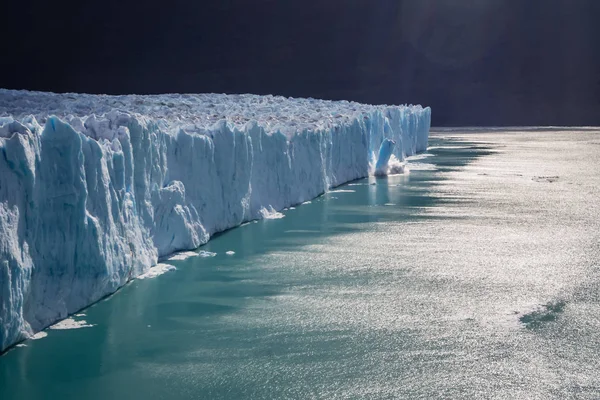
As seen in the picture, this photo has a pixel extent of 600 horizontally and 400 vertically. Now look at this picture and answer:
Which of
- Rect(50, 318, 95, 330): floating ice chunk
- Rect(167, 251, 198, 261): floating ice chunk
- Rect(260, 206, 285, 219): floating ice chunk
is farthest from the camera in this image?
Rect(260, 206, 285, 219): floating ice chunk

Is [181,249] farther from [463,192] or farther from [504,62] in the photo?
[504,62]

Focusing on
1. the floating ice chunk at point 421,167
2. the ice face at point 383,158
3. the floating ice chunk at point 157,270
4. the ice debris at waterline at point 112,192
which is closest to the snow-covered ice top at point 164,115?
the ice debris at waterline at point 112,192

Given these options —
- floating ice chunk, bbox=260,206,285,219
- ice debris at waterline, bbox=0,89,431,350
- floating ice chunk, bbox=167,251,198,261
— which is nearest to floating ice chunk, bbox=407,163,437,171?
ice debris at waterline, bbox=0,89,431,350

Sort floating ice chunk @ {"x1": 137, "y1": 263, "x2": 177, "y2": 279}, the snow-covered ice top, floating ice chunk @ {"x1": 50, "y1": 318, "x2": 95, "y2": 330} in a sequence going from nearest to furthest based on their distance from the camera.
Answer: floating ice chunk @ {"x1": 50, "y1": 318, "x2": 95, "y2": 330} → floating ice chunk @ {"x1": 137, "y1": 263, "x2": 177, "y2": 279} → the snow-covered ice top

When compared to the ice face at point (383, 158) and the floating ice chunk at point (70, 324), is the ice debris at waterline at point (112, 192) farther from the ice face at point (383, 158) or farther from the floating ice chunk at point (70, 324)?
the ice face at point (383, 158)

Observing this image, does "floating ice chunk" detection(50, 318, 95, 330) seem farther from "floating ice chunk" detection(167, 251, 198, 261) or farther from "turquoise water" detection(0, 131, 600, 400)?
"floating ice chunk" detection(167, 251, 198, 261)

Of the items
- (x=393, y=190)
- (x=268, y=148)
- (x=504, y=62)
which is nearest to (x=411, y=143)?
(x=393, y=190)

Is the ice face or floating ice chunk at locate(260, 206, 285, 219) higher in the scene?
the ice face

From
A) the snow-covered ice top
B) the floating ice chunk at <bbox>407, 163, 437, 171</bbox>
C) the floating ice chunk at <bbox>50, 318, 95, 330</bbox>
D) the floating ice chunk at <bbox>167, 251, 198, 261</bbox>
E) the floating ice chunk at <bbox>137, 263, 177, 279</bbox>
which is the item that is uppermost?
the snow-covered ice top

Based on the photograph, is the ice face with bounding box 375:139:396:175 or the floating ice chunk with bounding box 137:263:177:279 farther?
the ice face with bounding box 375:139:396:175
